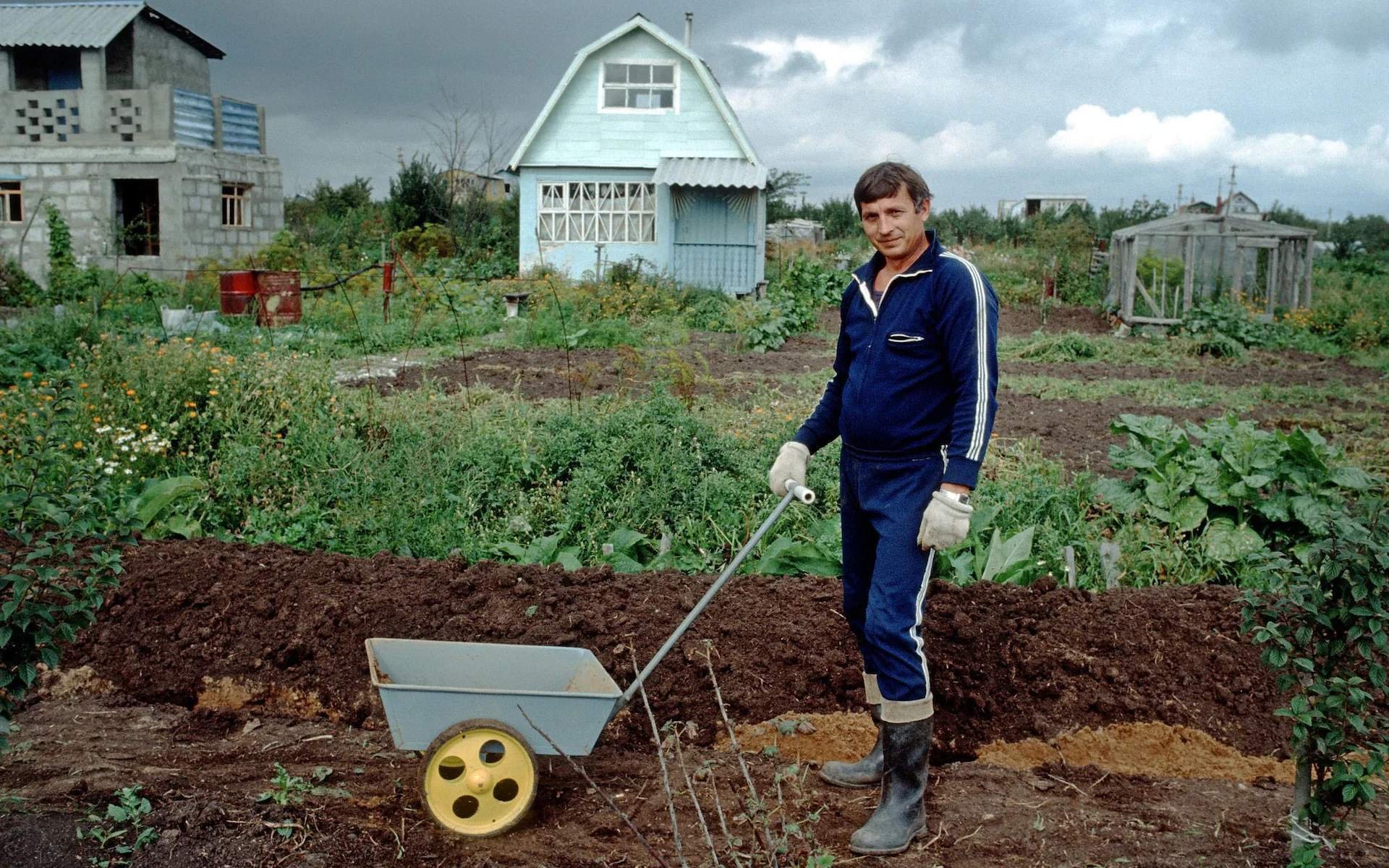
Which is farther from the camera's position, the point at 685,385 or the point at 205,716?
the point at 685,385

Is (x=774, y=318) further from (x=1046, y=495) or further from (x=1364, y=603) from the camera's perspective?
(x=1364, y=603)

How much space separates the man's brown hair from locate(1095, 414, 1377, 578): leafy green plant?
290 cm

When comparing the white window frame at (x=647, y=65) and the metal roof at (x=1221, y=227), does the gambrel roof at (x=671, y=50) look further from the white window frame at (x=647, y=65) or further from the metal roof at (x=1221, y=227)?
the metal roof at (x=1221, y=227)

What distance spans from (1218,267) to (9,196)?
894 inches

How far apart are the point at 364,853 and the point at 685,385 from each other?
17.1 ft

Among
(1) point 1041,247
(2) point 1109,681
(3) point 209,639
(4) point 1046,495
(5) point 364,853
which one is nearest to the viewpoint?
(5) point 364,853

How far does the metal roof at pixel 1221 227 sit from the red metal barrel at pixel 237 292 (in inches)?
562

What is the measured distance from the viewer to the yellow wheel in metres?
3.09


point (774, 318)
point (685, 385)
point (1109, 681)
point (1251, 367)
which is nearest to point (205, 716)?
point (1109, 681)

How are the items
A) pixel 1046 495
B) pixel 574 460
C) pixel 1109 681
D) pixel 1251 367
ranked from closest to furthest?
pixel 1109 681 → pixel 1046 495 → pixel 574 460 → pixel 1251 367

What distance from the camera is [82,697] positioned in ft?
13.9

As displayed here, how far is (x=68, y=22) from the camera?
2234cm

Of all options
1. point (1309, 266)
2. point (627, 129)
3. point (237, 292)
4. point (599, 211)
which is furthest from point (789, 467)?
point (627, 129)

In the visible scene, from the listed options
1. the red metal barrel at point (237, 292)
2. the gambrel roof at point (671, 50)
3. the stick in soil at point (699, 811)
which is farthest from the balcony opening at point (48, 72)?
the stick in soil at point (699, 811)
